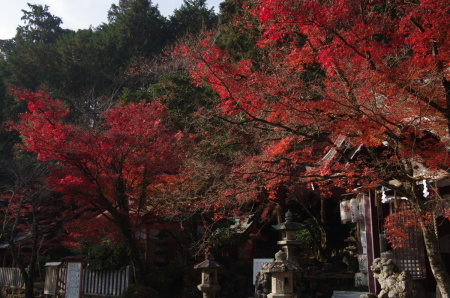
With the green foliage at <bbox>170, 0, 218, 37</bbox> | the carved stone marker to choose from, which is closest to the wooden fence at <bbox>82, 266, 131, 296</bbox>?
the carved stone marker

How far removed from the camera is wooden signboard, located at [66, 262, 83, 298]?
1608 centimetres

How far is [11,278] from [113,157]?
1013 cm

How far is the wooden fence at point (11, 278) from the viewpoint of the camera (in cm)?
1948

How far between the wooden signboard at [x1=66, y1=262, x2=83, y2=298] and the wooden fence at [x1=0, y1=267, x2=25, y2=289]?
4.32m

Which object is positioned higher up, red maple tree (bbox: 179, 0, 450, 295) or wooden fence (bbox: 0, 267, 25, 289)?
red maple tree (bbox: 179, 0, 450, 295)

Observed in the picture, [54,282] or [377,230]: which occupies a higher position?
[377,230]

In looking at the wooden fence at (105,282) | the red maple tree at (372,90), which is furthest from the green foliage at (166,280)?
the red maple tree at (372,90)

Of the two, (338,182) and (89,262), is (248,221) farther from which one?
(338,182)

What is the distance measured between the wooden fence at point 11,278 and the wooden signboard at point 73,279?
4316 mm

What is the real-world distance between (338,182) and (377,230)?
6.74 feet

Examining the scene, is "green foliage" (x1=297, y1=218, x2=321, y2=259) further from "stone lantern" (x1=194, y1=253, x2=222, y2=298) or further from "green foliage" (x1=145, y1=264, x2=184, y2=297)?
"stone lantern" (x1=194, y1=253, x2=222, y2=298)

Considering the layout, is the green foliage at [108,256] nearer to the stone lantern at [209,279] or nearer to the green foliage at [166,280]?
the green foliage at [166,280]

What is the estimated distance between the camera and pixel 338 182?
10781mm

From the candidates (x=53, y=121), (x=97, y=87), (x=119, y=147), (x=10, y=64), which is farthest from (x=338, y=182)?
(x=10, y=64)
